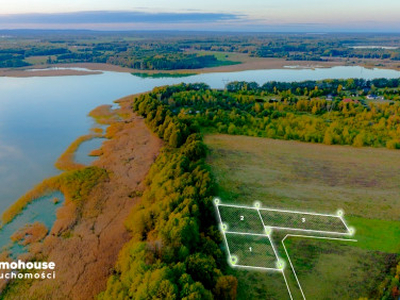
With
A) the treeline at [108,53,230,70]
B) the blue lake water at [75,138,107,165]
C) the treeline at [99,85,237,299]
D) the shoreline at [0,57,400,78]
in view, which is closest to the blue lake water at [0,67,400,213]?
the blue lake water at [75,138,107,165]

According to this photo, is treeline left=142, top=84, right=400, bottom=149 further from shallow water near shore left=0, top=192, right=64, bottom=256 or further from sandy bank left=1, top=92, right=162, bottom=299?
shallow water near shore left=0, top=192, right=64, bottom=256

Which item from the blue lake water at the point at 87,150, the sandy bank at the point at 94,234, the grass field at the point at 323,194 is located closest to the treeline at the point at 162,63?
the blue lake water at the point at 87,150

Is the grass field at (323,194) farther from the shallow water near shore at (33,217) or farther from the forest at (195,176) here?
the shallow water near shore at (33,217)

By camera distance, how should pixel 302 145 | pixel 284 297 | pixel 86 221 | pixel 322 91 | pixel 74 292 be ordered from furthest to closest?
1. pixel 322 91
2. pixel 302 145
3. pixel 86 221
4. pixel 74 292
5. pixel 284 297

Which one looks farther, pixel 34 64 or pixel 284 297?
pixel 34 64

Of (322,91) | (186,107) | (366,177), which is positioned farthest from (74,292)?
(322,91)

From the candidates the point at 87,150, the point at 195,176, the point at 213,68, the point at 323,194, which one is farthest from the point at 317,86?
the point at 195,176

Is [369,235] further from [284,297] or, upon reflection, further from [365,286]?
[284,297]
